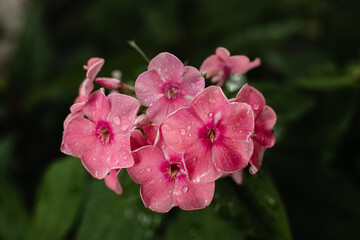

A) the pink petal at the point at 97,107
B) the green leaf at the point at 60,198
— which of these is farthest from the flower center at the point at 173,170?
the green leaf at the point at 60,198

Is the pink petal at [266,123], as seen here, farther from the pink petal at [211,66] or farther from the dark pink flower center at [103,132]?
the dark pink flower center at [103,132]

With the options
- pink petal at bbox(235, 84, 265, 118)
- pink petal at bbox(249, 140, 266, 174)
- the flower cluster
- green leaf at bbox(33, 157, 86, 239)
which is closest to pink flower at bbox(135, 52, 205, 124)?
the flower cluster

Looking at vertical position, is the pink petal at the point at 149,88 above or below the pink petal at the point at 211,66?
above

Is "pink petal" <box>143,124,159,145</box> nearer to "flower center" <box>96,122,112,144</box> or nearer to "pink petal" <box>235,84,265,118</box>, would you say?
"flower center" <box>96,122,112,144</box>

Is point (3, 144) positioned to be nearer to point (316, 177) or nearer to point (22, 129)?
point (22, 129)

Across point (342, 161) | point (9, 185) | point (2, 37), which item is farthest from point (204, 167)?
point (2, 37)

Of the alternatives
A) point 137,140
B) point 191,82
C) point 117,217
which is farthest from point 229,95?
point 117,217

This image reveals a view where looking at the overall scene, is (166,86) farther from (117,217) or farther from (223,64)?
(117,217)
